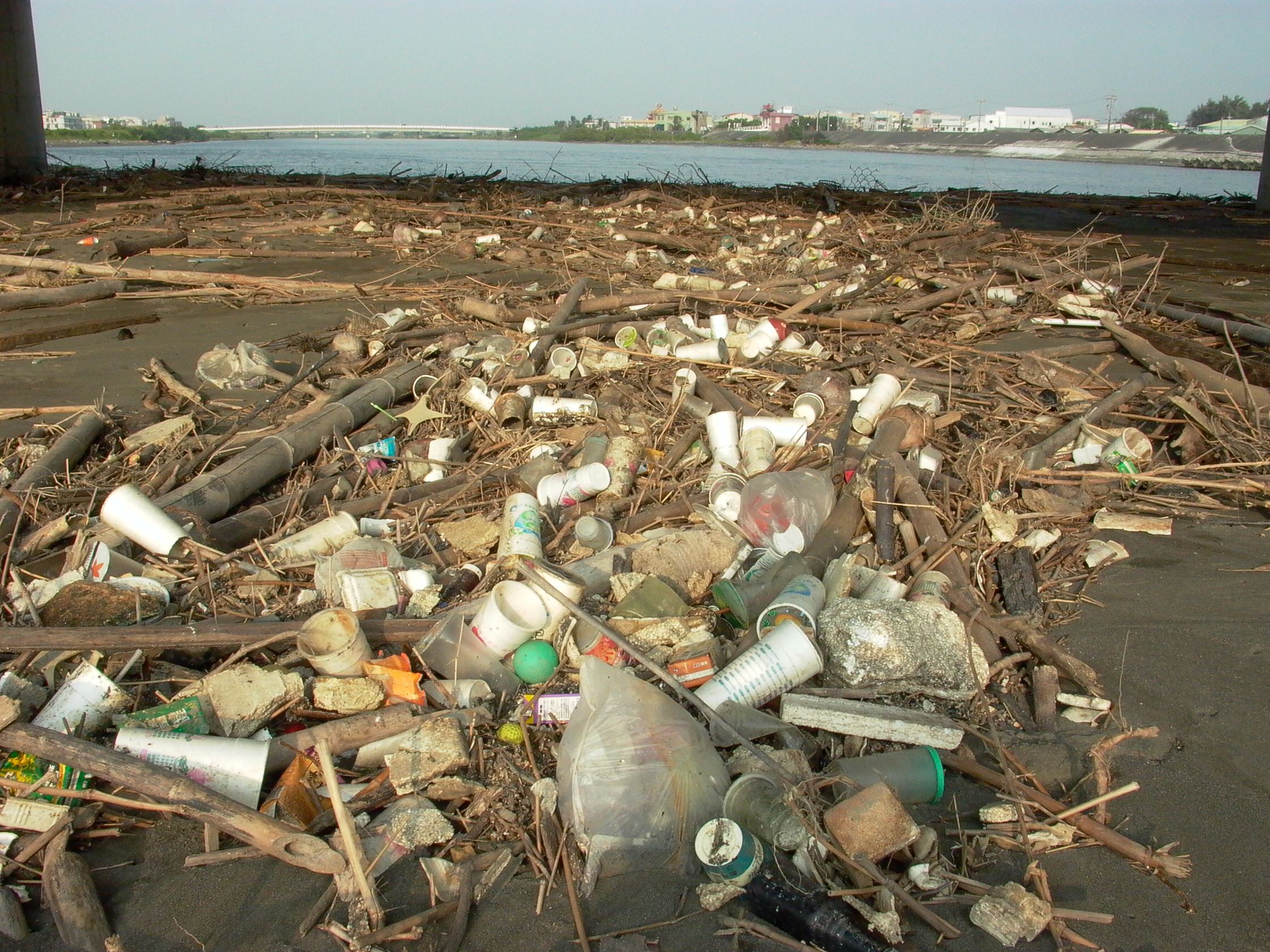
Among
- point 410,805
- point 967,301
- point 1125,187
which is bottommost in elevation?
point 410,805

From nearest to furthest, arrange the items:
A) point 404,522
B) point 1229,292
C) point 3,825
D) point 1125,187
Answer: point 3,825, point 404,522, point 1229,292, point 1125,187

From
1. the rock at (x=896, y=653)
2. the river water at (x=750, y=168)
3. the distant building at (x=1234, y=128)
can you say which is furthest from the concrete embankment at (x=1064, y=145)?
the rock at (x=896, y=653)

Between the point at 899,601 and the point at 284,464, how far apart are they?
2.68 m

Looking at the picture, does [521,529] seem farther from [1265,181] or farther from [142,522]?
[1265,181]

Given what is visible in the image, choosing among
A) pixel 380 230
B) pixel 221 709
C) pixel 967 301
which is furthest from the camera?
pixel 380 230

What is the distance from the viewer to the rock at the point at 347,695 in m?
2.34

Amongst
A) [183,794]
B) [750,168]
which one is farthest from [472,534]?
[750,168]

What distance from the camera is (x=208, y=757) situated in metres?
2.07

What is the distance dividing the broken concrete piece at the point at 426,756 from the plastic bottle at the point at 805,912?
0.80m

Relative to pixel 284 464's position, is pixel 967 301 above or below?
above

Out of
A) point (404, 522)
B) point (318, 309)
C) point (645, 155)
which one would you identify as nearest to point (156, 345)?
point (318, 309)

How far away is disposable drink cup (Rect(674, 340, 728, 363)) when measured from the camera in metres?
4.84

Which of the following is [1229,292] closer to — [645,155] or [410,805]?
[410,805]

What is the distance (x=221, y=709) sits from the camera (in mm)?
2256
